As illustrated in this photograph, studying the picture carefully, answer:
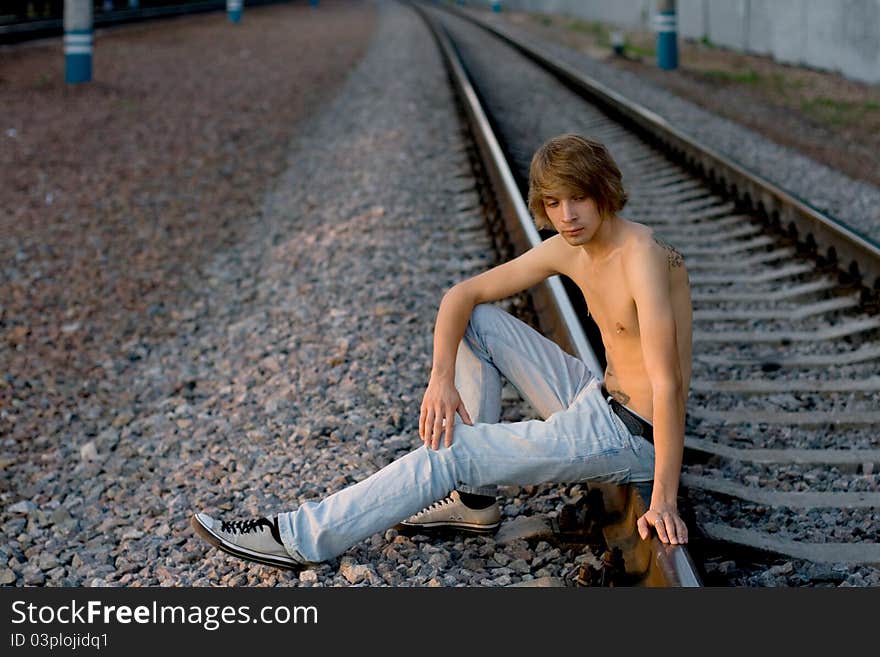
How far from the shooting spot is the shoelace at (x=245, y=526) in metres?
2.99

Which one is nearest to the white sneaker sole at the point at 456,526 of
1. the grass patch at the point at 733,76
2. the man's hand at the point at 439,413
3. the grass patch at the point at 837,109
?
the man's hand at the point at 439,413

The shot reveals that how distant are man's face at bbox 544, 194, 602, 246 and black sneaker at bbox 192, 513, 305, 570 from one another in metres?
1.09

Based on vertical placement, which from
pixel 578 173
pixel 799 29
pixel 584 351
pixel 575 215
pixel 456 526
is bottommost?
pixel 456 526

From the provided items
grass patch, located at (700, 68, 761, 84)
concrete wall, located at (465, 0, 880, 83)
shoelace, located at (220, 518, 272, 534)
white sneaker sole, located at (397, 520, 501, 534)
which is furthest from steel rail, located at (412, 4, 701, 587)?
grass patch, located at (700, 68, 761, 84)

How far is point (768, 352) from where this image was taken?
15.4ft

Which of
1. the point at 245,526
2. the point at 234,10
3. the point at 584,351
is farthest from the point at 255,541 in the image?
the point at 234,10

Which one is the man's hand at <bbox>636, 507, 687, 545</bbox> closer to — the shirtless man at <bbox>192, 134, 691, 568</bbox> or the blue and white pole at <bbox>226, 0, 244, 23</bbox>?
the shirtless man at <bbox>192, 134, 691, 568</bbox>

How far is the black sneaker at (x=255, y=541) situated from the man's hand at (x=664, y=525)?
0.92 m

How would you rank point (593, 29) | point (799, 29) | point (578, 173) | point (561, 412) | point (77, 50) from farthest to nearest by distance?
point (593, 29), point (799, 29), point (77, 50), point (561, 412), point (578, 173)

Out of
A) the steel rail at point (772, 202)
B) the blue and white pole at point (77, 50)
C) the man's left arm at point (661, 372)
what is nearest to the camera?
the man's left arm at point (661, 372)

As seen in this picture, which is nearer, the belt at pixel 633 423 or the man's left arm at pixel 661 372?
the man's left arm at pixel 661 372

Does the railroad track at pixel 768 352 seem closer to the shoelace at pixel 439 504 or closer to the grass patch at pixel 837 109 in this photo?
the shoelace at pixel 439 504

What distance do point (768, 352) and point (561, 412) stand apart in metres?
1.95

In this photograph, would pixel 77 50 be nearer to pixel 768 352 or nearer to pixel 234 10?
pixel 768 352
